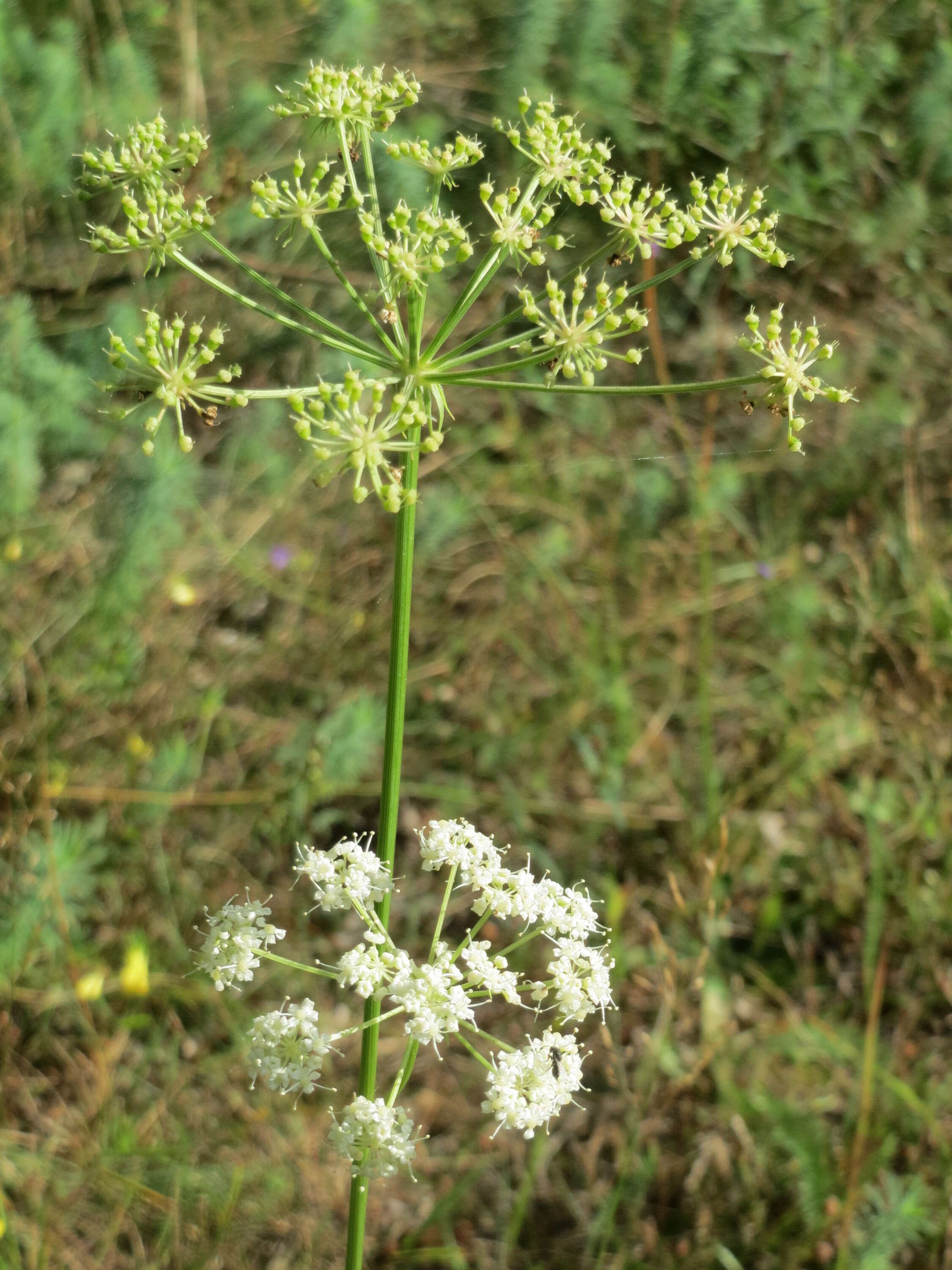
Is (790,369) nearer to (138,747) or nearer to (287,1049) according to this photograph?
(287,1049)

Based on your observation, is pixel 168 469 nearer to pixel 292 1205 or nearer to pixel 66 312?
pixel 66 312

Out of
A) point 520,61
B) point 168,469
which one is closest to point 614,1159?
point 168,469

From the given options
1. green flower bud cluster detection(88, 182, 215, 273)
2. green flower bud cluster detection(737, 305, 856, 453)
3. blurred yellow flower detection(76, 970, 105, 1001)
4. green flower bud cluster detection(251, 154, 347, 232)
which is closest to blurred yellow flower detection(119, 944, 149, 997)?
blurred yellow flower detection(76, 970, 105, 1001)

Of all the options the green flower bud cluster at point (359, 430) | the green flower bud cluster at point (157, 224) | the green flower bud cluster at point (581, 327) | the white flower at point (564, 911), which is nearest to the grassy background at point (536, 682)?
the white flower at point (564, 911)

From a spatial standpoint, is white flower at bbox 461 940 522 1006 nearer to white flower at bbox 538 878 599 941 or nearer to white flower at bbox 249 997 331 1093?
white flower at bbox 538 878 599 941

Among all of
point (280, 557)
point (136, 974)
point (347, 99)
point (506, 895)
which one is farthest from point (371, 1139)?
point (280, 557)

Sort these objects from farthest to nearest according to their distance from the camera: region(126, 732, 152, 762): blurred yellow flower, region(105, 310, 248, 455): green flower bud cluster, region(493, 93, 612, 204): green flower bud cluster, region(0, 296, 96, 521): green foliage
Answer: region(126, 732, 152, 762): blurred yellow flower, region(0, 296, 96, 521): green foliage, region(493, 93, 612, 204): green flower bud cluster, region(105, 310, 248, 455): green flower bud cluster

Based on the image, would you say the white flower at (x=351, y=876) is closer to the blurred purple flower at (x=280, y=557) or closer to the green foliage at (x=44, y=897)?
the green foliage at (x=44, y=897)
